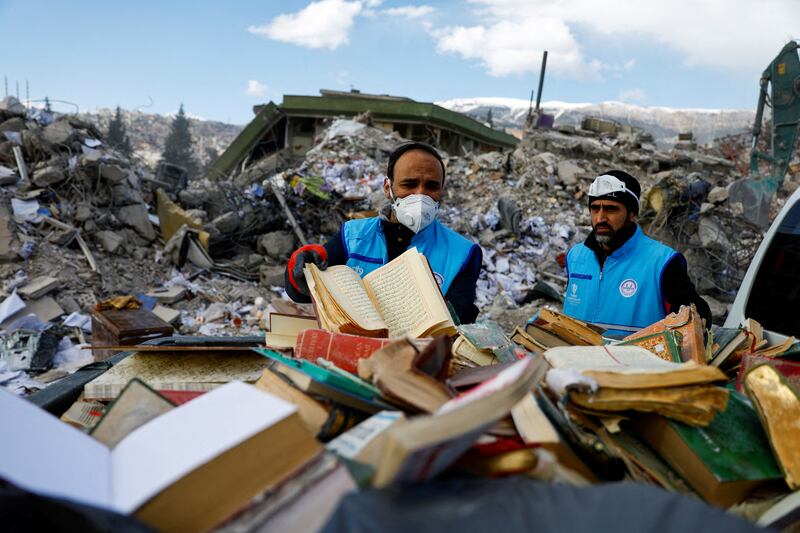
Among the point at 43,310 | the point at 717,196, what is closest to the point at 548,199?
the point at 717,196

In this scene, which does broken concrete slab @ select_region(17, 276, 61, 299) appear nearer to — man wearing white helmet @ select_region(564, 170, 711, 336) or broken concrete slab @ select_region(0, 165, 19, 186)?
broken concrete slab @ select_region(0, 165, 19, 186)

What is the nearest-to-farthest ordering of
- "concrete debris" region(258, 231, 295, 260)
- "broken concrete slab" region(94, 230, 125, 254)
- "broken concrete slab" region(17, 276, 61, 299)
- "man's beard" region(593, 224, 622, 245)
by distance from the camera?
"man's beard" region(593, 224, 622, 245) → "broken concrete slab" region(17, 276, 61, 299) → "broken concrete slab" region(94, 230, 125, 254) → "concrete debris" region(258, 231, 295, 260)

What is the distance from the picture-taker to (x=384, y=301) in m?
1.63

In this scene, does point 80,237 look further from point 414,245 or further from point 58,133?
point 414,245

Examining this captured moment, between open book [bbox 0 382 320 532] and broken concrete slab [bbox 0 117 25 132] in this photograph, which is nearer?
open book [bbox 0 382 320 532]

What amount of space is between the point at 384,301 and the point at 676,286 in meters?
1.92

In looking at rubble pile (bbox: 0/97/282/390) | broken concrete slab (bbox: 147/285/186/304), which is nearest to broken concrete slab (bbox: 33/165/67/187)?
rubble pile (bbox: 0/97/282/390)

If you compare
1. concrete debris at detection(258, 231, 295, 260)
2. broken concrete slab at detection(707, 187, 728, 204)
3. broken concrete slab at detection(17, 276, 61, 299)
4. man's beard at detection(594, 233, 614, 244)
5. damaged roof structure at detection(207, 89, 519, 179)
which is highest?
damaged roof structure at detection(207, 89, 519, 179)

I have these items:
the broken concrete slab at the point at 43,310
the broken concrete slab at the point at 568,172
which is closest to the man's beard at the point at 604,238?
the broken concrete slab at the point at 43,310

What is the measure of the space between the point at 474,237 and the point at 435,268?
6.61 m

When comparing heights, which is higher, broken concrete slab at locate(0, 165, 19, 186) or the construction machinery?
the construction machinery

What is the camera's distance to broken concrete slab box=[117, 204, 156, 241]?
8195 mm

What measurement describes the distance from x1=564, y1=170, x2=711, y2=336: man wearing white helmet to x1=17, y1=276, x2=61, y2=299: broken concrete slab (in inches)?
239

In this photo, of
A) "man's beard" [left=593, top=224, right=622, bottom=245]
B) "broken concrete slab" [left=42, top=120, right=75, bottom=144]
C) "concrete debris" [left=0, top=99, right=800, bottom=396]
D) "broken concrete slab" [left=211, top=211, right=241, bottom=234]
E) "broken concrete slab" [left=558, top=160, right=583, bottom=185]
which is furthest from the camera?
"broken concrete slab" [left=558, top=160, right=583, bottom=185]
